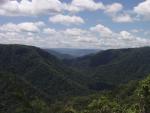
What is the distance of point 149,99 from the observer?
125 m

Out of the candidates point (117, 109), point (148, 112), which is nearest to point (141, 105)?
point (148, 112)

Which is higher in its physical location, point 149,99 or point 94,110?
point 149,99

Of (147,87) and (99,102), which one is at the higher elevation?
(147,87)

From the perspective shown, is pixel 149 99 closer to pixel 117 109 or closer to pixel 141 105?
pixel 141 105

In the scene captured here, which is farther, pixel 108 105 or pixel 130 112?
pixel 108 105

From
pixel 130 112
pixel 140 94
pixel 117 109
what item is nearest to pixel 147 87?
pixel 140 94

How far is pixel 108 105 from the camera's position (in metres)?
150

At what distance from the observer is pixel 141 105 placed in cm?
12838

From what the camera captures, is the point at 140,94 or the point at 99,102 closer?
the point at 140,94

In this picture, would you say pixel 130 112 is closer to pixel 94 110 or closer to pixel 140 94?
pixel 140 94

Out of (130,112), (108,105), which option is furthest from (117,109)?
(130,112)

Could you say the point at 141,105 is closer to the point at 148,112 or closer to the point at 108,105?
the point at 148,112

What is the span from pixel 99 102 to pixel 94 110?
541 centimetres

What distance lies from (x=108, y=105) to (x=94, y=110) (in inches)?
305
